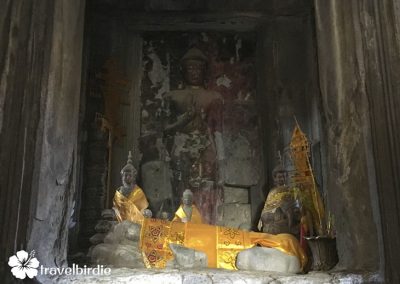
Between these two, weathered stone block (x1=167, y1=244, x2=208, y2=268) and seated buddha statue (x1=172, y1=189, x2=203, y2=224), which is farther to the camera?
seated buddha statue (x1=172, y1=189, x2=203, y2=224)

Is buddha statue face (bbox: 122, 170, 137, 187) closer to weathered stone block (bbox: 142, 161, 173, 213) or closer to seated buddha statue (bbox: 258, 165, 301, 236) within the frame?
weathered stone block (bbox: 142, 161, 173, 213)

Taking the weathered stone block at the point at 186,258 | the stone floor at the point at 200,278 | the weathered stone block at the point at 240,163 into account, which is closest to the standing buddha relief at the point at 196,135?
the weathered stone block at the point at 240,163

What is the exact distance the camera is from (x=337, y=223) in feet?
13.4

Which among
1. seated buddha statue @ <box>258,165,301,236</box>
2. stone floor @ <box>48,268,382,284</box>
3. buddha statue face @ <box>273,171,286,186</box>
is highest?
buddha statue face @ <box>273,171,286,186</box>

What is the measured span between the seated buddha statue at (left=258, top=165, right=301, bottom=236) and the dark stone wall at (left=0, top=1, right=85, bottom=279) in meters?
2.81

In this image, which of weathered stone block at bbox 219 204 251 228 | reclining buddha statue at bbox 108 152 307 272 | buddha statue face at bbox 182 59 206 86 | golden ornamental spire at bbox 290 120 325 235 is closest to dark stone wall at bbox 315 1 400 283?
reclining buddha statue at bbox 108 152 307 272

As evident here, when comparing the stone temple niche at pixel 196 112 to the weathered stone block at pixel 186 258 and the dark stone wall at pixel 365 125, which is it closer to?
the dark stone wall at pixel 365 125

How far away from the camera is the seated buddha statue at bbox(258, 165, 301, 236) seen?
6000 millimetres

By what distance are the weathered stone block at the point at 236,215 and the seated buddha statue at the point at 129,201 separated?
1.43 metres

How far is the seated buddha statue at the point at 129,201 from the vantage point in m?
6.17

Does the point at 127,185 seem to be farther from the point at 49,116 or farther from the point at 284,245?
the point at 49,116

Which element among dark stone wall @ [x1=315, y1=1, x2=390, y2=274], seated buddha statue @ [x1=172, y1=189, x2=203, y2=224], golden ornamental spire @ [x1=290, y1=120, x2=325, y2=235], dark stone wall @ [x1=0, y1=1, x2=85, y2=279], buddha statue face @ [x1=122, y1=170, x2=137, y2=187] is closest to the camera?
dark stone wall @ [x1=0, y1=1, x2=85, y2=279]

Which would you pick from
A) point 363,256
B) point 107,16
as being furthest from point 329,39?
point 107,16

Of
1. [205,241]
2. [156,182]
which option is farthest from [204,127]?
[205,241]
